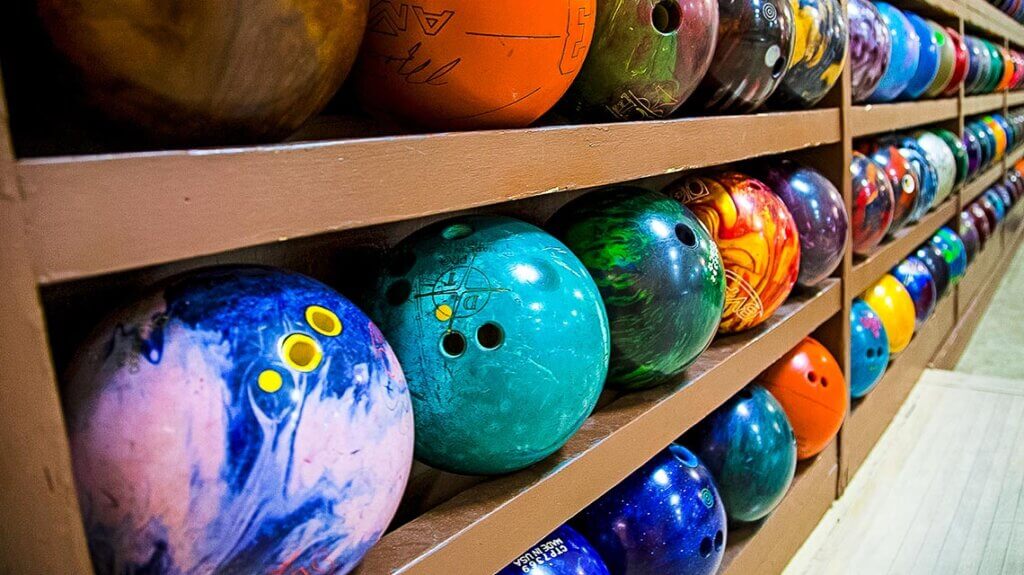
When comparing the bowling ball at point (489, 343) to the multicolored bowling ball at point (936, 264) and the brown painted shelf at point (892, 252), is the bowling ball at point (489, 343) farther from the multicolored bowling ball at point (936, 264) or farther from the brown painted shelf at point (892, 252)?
the multicolored bowling ball at point (936, 264)

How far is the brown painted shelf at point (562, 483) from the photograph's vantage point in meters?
1.05

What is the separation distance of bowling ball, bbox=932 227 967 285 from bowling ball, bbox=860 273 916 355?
0.80m

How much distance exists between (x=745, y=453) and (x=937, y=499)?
1.00m

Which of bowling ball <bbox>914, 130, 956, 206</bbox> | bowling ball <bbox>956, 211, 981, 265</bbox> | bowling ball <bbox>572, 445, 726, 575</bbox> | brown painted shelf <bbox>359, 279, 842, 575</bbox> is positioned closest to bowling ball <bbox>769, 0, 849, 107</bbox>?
brown painted shelf <bbox>359, 279, 842, 575</bbox>

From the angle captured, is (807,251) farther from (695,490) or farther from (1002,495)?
(1002,495)

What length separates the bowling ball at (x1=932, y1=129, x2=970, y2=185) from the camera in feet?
12.5

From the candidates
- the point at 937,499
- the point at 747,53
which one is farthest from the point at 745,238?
the point at 937,499

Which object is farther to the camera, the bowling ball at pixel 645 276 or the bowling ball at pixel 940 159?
the bowling ball at pixel 940 159

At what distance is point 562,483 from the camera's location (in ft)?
4.07

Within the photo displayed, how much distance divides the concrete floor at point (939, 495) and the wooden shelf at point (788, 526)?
Result: 1.9 inches

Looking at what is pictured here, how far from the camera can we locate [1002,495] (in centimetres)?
245

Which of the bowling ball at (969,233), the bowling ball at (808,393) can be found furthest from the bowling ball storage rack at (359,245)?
the bowling ball at (969,233)

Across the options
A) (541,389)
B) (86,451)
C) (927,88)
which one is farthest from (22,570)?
(927,88)

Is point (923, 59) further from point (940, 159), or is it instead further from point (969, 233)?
point (969, 233)
